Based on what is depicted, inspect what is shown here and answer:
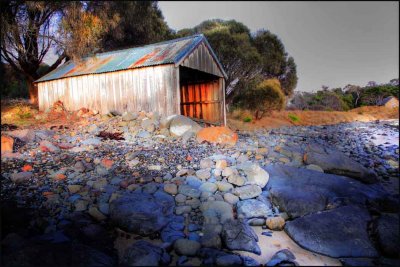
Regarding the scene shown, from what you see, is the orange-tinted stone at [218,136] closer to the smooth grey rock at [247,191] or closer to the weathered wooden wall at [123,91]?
the weathered wooden wall at [123,91]

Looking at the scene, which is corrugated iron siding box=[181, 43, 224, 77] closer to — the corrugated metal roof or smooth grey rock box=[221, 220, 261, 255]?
the corrugated metal roof

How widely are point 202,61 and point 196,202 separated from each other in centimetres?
826

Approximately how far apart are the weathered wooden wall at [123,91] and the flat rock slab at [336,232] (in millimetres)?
6964

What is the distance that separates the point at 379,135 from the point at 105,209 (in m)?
6.08

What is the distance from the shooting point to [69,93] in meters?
13.0

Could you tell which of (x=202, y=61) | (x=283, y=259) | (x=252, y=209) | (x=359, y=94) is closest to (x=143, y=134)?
(x=202, y=61)

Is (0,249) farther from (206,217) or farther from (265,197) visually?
(265,197)

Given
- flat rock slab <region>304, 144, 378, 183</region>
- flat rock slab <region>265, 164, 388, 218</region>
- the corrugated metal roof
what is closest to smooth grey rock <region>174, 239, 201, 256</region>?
flat rock slab <region>265, 164, 388, 218</region>

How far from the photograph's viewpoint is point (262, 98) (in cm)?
1753

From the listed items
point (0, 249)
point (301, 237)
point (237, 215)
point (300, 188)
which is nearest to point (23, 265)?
point (0, 249)

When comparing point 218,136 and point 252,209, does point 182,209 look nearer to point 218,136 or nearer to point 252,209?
point 252,209

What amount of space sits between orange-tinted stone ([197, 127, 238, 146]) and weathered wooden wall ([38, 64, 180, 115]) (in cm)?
244

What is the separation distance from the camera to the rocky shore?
356 centimetres

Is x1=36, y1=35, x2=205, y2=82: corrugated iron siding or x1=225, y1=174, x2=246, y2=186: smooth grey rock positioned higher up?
x1=36, y1=35, x2=205, y2=82: corrugated iron siding
